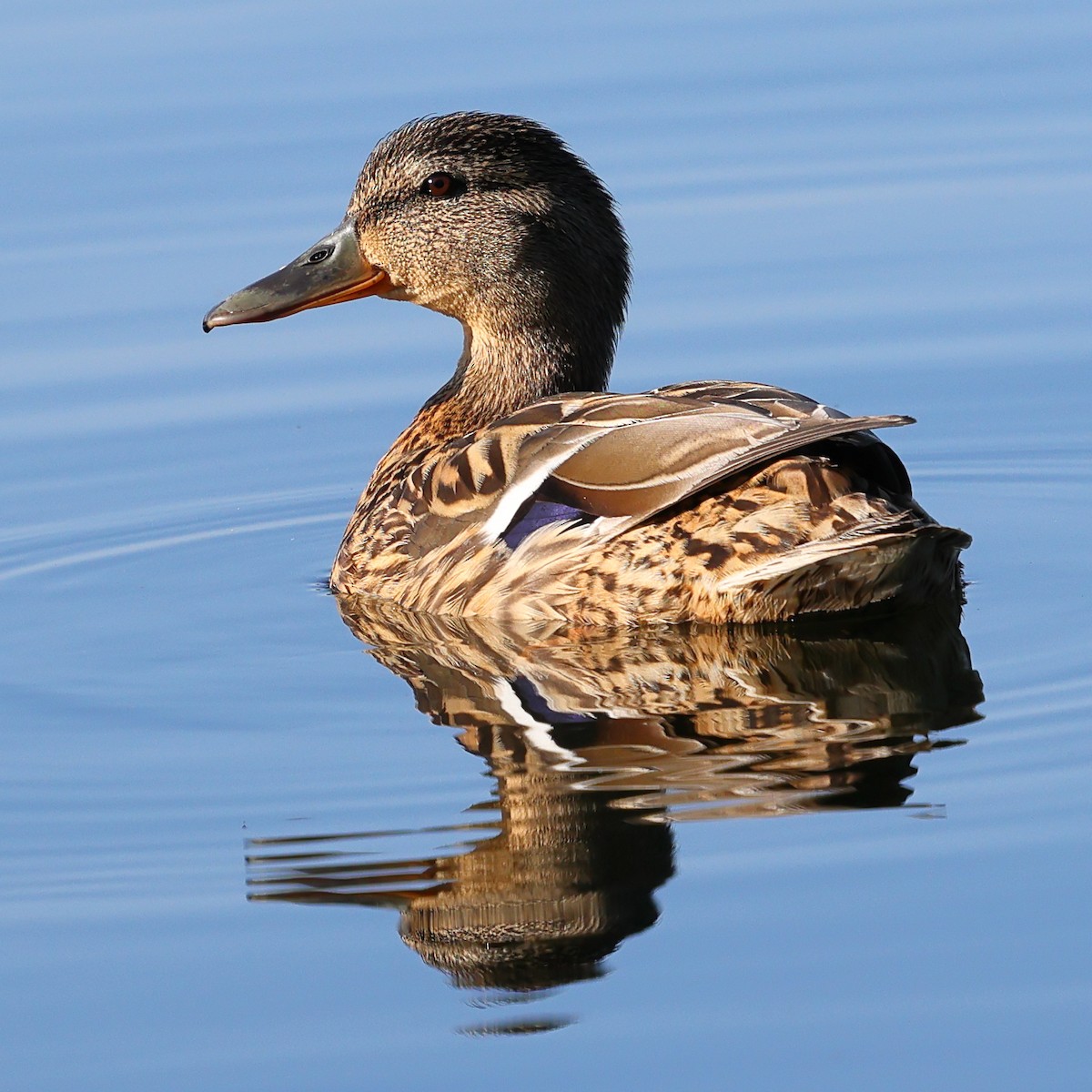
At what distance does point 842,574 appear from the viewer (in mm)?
7438

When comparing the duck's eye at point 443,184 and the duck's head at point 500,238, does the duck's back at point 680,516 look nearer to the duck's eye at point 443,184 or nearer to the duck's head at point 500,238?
the duck's head at point 500,238

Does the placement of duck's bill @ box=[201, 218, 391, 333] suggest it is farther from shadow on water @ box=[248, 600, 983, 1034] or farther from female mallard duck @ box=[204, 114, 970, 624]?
shadow on water @ box=[248, 600, 983, 1034]

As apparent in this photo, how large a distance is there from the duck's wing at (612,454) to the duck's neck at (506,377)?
77 centimetres

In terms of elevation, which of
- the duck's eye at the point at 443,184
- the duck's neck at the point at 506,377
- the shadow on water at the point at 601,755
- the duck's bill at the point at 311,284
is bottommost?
the shadow on water at the point at 601,755

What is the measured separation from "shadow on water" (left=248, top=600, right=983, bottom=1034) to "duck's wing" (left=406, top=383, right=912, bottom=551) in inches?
16.4

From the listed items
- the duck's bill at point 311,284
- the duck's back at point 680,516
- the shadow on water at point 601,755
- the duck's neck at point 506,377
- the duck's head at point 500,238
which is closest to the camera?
the shadow on water at point 601,755

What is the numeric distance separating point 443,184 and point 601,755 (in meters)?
3.27

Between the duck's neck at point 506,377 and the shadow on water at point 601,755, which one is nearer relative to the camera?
the shadow on water at point 601,755

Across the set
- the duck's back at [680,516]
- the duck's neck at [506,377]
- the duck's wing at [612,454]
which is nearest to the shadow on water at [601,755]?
the duck's back at [680,516]

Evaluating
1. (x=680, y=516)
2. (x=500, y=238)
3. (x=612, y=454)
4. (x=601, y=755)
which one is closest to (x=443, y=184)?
(x=500, y=238)

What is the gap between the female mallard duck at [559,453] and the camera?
737 centimetres

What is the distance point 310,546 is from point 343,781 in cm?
306

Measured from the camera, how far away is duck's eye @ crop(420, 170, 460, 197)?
909 cm

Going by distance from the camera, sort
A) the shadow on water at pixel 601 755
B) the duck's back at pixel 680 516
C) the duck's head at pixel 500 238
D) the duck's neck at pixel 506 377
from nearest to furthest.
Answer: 1. the shadow on water at pixel 601 755
2. the duck's back at pixel 680 516
3. the duck's head at pixel 500 238
4. the duck's neck at pixel 506 377
